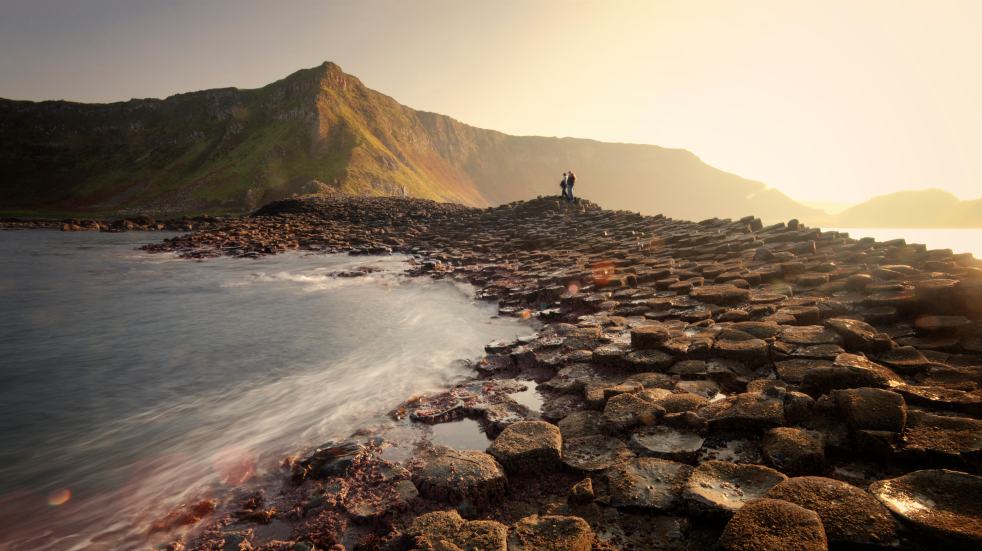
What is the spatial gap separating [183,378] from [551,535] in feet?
25.7

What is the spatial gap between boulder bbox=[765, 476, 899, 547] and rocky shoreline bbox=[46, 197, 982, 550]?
0.01 metres

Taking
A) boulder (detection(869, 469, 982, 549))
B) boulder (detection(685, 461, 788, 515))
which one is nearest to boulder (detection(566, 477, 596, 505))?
boulder (detection(685, 461, 788, 515))

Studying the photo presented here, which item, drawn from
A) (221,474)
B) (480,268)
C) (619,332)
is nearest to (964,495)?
(619,332)

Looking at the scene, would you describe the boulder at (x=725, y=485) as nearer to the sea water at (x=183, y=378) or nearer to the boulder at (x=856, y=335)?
the boulder at (x=856, y=335)

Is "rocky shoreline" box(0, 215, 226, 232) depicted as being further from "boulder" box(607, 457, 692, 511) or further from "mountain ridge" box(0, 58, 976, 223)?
"boulder" box(607, 457, 692, 511)

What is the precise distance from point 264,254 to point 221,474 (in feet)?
72.1

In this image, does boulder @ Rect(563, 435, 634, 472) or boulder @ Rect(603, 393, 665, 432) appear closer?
boulder @ Rect(563, 435, 634, 472)

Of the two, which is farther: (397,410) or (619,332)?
(619,332)

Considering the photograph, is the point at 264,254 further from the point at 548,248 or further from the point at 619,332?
the point at 619,332

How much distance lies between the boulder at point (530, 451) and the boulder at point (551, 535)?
835mm

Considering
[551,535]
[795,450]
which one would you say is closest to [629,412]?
[795,450]

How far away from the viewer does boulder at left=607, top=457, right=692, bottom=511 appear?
309 centimetres

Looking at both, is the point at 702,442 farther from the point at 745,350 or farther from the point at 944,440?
the point at 745,350

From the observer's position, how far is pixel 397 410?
5738mm
